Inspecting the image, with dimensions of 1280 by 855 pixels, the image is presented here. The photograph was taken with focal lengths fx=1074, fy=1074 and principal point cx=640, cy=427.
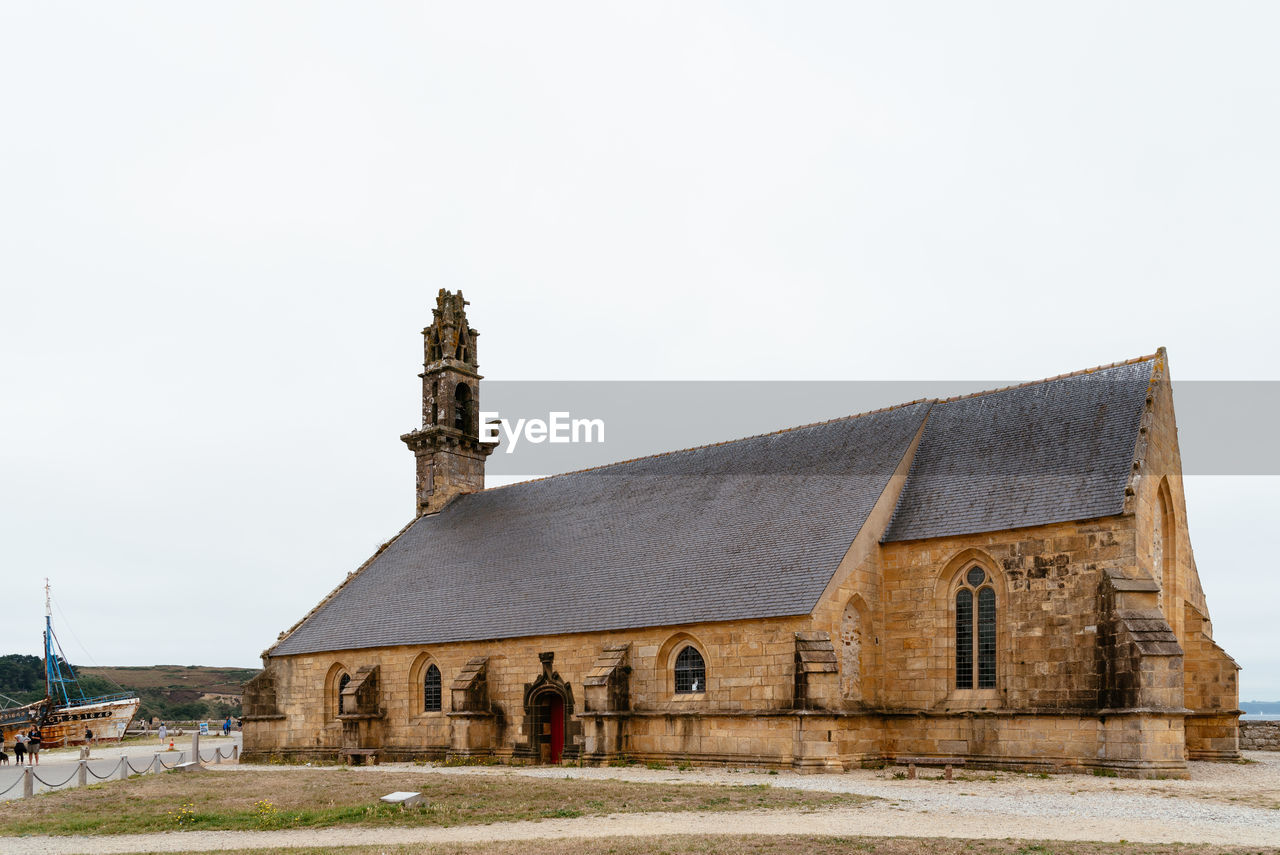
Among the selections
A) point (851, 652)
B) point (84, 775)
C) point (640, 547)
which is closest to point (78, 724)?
point (84, 775)

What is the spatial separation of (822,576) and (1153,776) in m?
7.53

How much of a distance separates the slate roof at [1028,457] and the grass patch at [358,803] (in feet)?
29.4

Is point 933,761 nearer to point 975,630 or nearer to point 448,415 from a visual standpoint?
point 975,630

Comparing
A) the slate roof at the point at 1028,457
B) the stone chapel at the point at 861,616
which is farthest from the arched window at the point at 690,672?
the slate roof at the point at 1028,457

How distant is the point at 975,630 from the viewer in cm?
2420

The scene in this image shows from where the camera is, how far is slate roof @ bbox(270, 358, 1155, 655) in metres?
24.5

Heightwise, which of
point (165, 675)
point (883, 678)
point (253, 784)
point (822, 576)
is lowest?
point (165, 675)

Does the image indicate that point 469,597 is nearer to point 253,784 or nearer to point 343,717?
point 343,717

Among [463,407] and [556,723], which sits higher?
[463,407]

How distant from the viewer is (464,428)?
42.3m

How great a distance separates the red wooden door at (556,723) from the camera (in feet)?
93.3

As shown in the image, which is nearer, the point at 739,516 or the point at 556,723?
the point at 556,723

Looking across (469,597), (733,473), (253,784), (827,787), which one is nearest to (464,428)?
(469,597)

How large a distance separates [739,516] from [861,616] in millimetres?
4933
